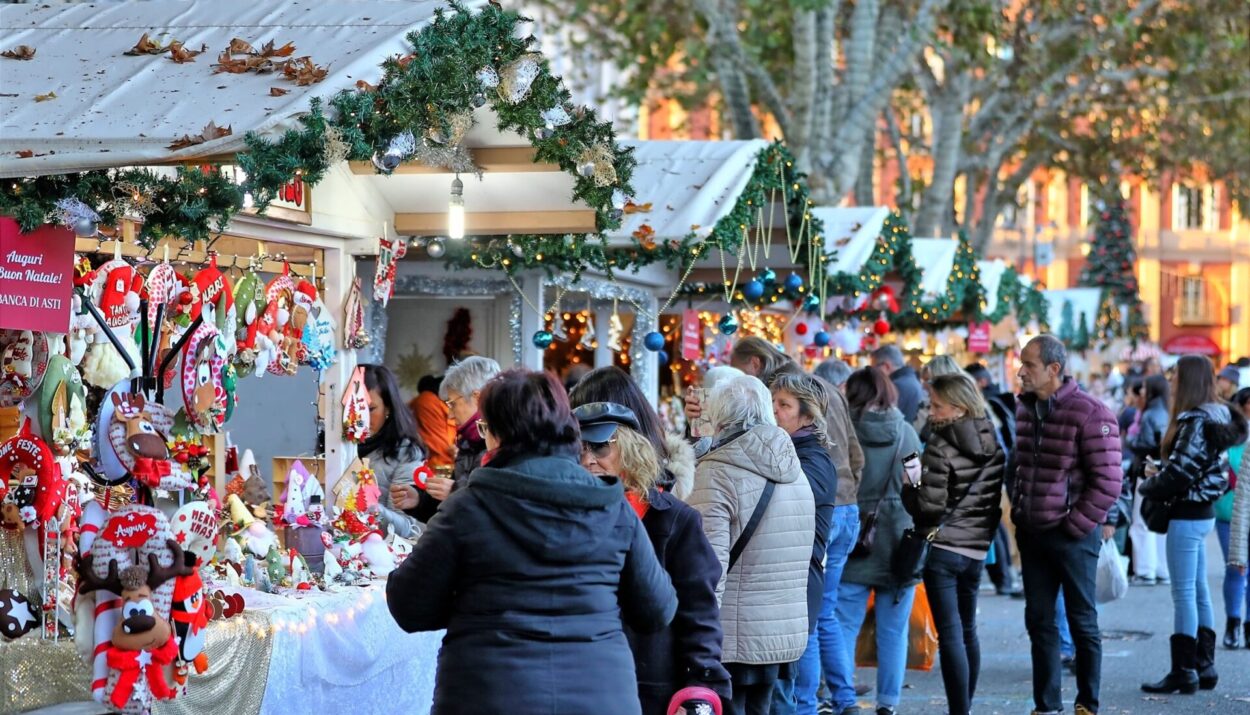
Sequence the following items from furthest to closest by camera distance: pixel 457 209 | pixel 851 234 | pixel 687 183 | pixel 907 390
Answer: pixel 851 234 < pixel 907 390 < pixel 687 183 < pixel 457 209

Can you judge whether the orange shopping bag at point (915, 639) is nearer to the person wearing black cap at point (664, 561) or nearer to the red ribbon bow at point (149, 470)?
the person wearing black cap at point (664, 561)

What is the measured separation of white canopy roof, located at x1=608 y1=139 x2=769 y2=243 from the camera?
32.2 feet

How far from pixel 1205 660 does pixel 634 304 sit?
4.48m

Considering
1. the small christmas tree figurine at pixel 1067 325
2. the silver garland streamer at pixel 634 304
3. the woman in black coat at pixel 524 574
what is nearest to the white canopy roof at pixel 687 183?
the silver garland streamer at pixel 634 304

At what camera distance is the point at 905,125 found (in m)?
33.8

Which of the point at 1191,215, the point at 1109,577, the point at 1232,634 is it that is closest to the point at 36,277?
the point at 1109,577

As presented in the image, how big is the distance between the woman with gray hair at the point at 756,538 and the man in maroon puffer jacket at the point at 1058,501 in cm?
236

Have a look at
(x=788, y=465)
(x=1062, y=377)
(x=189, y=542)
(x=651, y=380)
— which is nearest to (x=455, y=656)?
(x=189, y=542)

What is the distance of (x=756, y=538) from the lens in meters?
5.32

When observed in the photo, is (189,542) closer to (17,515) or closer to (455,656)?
(17,515)

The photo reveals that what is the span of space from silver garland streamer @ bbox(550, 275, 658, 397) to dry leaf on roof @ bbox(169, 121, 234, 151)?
6306mm

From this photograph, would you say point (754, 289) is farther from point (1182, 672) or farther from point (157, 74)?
point (157, 74)

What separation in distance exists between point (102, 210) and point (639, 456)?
1755 mm

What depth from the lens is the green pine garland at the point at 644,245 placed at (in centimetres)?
907
